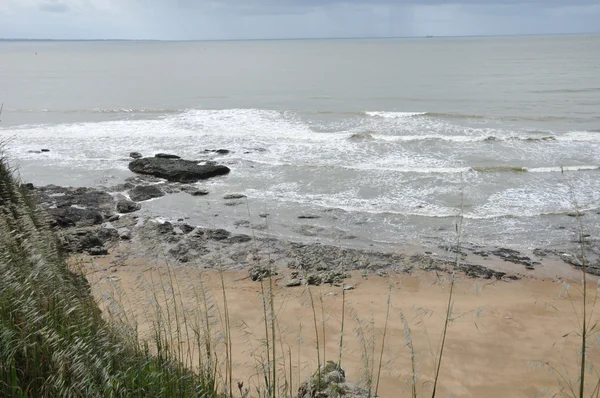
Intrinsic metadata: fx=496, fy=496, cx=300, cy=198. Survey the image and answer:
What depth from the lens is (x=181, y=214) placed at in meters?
12.4

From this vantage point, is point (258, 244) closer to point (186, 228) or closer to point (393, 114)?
point (186, 228)

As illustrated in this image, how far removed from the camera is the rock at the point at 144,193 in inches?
531

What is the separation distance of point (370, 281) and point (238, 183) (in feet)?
22.9

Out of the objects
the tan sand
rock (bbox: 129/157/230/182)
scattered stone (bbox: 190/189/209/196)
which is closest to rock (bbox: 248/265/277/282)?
the tan sand

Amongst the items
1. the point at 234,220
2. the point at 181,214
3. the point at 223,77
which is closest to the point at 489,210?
the point at 234,220

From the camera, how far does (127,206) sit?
12.6 m

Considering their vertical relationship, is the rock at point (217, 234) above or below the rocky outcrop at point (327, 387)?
below

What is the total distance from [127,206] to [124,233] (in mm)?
1763

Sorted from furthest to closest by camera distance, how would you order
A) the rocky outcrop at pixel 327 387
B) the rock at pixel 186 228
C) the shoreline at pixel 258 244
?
the rock at pixel 186 228 < the shoreline at pixel 258 244 < the rocky outcrop at pixel 327 387

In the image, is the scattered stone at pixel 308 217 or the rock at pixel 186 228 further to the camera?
the scattered stone at pixel 308 217

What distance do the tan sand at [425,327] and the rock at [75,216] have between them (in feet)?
7.32

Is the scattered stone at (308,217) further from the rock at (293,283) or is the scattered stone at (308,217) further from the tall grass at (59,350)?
the tall grass at (59,350)

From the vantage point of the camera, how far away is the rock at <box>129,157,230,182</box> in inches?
601

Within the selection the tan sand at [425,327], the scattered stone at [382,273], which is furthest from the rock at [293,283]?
the scattered stone at [382,273]
